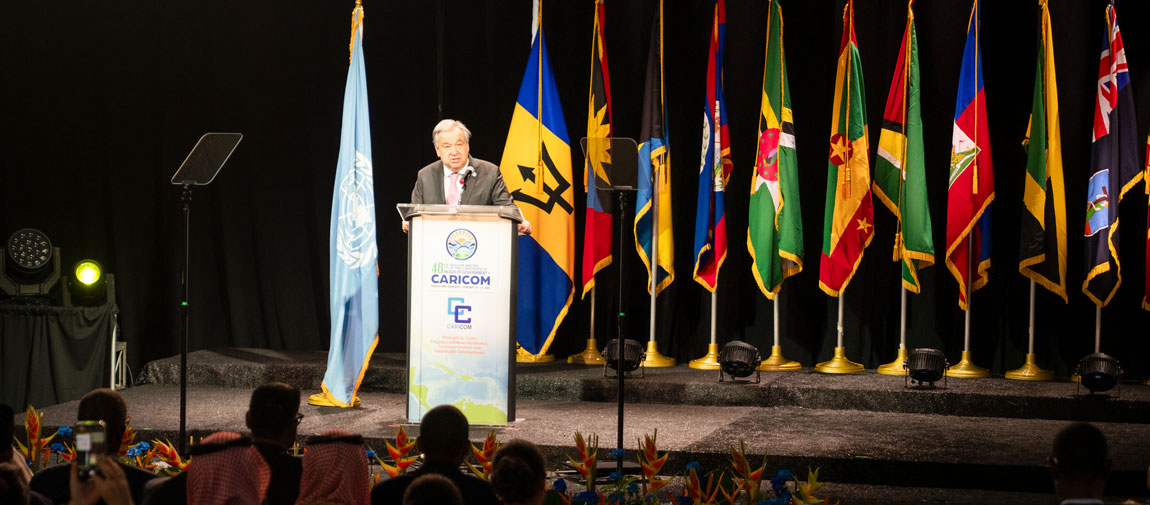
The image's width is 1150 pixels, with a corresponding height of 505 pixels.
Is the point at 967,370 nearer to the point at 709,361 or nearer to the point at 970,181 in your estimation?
the point at 970,181

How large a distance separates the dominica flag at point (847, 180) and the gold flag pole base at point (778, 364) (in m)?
0.54

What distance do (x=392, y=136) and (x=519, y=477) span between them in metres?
6.21

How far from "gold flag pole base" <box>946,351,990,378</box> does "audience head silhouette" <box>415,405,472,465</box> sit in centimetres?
512

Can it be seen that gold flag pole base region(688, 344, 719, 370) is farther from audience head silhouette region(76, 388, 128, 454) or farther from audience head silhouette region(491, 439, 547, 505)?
audience head silhouette region(76, 388, 128, 454)

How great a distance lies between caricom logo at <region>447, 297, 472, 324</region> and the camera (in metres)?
5.37

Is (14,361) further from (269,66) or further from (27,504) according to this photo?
(27,504)

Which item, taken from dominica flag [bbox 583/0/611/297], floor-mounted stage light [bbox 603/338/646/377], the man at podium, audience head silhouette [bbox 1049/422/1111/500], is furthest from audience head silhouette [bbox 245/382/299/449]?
dominica flag [bbox 583/0/611/297]

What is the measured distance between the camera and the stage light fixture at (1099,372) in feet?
20.1

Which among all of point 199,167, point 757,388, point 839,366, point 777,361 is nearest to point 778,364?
point 777,361

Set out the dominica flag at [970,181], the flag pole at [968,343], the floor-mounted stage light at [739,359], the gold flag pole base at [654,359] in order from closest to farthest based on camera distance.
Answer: the floor-mounted stage light at [739,359], the dominica flag at [970,181], the flag pole at [968,343], the gold flag pole base at [654,359]

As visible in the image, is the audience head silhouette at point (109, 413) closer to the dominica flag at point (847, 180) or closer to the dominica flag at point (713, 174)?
the dominica flag at point (713, 174)

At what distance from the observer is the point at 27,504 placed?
8.21 ft

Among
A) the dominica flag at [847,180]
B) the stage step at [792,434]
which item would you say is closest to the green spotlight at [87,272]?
the stage step at [792,434]

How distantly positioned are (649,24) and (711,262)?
5.91 ft
